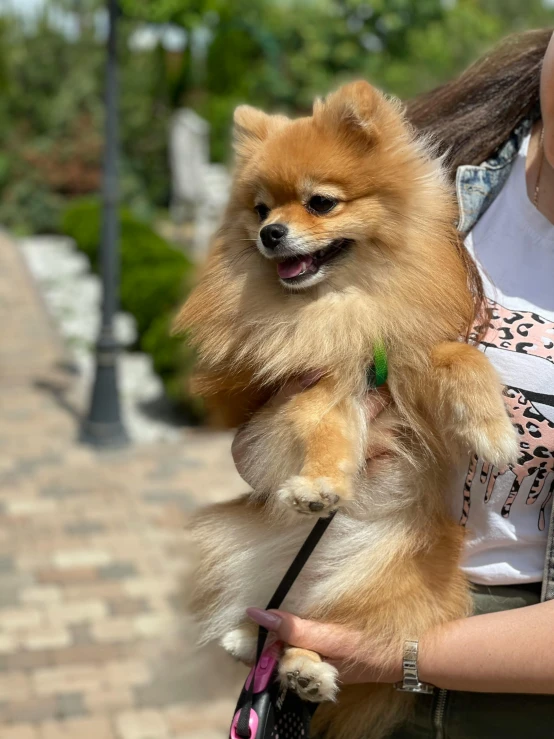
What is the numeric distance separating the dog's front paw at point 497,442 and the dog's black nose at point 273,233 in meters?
0.52

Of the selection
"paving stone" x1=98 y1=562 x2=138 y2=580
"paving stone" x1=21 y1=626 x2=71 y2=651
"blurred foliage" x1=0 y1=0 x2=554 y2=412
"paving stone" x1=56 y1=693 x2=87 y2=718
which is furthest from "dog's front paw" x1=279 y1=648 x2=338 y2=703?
"blurred foliage" x1=0 y1=0 x2=554 y2=412

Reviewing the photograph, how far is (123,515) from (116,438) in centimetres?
138

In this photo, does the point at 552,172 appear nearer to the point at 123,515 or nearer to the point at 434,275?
the point at 434,275

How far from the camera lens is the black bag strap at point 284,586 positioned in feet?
5.14

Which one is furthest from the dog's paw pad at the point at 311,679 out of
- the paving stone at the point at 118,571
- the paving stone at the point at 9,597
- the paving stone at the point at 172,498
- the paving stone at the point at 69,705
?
the paving stone at the point at 172,498

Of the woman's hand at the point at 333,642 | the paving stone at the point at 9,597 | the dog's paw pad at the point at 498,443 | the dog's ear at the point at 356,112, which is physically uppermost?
the dog's ear at the point at 356,112

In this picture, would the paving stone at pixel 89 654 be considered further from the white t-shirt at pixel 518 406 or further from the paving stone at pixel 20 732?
the white t-shirt at pixel 518 406

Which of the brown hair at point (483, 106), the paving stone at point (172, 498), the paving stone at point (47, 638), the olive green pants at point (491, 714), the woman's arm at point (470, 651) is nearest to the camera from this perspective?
the woman's arm at point (470, 651)

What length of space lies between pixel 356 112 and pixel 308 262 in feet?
1.00

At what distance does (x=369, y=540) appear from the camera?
1.72 m

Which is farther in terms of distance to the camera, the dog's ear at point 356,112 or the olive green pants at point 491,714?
the dog's ear at point 356,112

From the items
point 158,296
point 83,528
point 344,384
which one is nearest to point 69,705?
point 83,528

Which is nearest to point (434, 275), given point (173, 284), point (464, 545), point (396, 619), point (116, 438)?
point (464, 545)

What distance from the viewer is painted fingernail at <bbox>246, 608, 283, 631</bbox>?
5.37 feet
